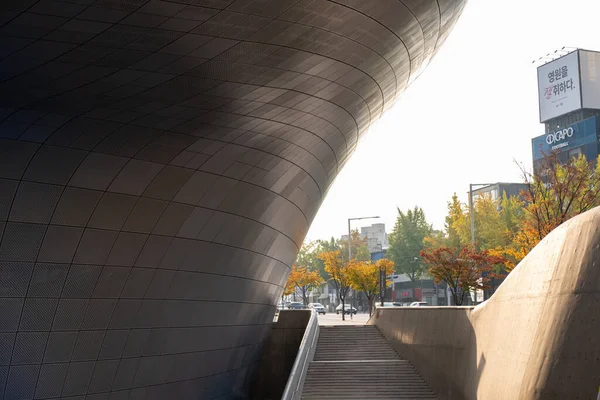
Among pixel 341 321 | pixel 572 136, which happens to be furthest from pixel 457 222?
pixel 572 136

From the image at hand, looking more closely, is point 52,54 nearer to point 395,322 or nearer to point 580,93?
point 395,322

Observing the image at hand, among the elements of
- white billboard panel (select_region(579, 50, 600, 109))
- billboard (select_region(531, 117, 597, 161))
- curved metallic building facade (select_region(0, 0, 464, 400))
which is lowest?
curved metallic building facade (select_region(0, 0, 464, 400))

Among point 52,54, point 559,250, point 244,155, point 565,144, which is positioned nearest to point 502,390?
point 559,250

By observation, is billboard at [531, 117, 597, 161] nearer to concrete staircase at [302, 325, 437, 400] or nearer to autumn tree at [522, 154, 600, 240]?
autumn tree at [522, 154, 600, 240]

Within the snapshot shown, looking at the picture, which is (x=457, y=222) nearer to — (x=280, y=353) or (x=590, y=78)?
(x=280, y=353)

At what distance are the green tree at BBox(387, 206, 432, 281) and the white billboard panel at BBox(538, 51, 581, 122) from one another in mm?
27340

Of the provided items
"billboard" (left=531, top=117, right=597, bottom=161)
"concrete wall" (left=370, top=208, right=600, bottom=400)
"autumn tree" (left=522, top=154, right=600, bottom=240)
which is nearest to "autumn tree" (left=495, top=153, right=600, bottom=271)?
"autumn tree" (left=522, top=154, right=600, bottom=240)

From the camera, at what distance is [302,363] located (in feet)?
59.6

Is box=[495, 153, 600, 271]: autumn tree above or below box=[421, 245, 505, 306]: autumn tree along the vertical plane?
above

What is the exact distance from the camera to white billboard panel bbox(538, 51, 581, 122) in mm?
85250

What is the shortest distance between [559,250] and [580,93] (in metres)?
79.8

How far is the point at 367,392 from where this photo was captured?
19141mm

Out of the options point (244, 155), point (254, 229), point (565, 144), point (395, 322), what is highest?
point (565, 144)

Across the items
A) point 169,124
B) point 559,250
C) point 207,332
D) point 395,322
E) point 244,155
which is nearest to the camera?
A: point 559,250
